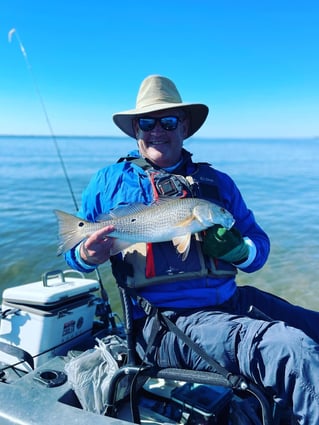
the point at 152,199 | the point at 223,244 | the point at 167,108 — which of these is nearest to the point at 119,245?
the point at 152,199

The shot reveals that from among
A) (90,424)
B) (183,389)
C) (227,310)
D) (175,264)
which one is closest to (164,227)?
(175,264)

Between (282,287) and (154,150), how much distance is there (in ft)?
18.0

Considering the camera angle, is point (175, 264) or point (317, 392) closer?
point (317, 392)

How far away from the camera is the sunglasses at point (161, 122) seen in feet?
11.1

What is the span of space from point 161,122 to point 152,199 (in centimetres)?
72

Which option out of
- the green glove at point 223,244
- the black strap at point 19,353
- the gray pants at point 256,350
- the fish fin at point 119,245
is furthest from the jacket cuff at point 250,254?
the black strap at point 19,353

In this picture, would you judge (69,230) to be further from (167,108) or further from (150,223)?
(167,108)

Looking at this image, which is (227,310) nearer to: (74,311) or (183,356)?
(183,356)

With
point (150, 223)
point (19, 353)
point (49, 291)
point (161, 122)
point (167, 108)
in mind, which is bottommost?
point (19, 353)

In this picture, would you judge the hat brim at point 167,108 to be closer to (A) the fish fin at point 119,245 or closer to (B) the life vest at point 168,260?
(B) the life vest at point 168,260

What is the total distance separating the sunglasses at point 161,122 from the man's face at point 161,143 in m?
0.02

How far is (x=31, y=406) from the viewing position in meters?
2.48

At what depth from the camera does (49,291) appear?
3.48m

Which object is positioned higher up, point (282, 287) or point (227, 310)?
point (227, 310)
